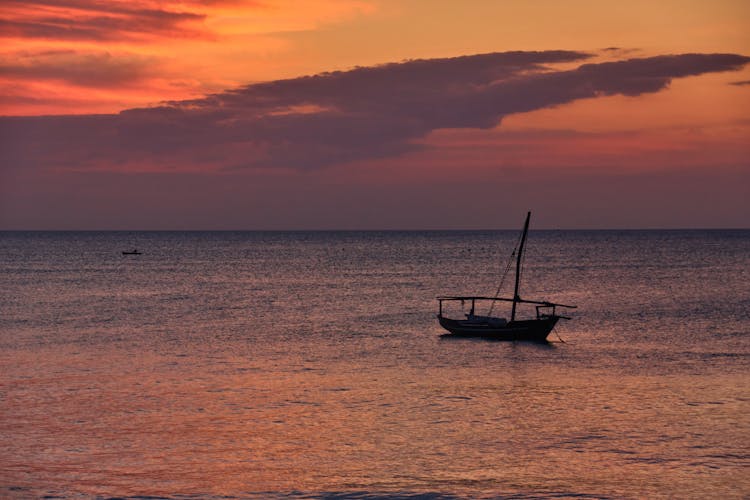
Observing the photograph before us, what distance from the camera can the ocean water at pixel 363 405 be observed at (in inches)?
1116

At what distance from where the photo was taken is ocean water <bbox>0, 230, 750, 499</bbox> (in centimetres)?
2834

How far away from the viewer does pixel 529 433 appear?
1361 inches

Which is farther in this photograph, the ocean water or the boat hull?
the boat hull

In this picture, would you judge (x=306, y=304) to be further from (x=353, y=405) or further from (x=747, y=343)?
(x=353, y=405)

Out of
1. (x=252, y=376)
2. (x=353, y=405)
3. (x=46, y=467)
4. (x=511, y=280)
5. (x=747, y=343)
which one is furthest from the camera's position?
(x=511, y=280)

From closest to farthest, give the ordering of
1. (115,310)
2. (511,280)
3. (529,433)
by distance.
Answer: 1. (529,433)
2. (115,310)
3. (511,280)

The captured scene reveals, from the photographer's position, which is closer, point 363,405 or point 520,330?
point 363,405

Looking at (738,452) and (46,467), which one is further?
(738,452)

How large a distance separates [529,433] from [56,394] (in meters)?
21.8

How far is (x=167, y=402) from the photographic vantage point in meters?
40.1

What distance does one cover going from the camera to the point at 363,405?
3947 cm

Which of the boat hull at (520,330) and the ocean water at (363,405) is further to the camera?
the boat hull at (520,330)

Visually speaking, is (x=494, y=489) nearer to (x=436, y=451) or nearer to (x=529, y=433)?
(x=436, y=451)

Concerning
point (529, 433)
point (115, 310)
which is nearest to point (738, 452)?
point (529, 433)
